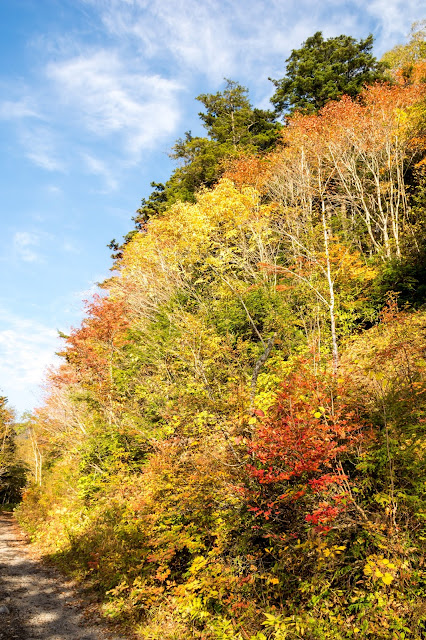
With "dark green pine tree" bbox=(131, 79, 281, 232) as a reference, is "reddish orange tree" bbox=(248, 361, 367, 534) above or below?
below

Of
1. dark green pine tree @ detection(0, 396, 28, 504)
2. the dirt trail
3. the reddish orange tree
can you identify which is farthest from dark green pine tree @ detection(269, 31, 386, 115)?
dark green pine tree @ detection(0, 396, 28, 504)

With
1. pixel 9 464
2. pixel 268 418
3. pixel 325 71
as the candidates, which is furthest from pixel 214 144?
pixel 9 464

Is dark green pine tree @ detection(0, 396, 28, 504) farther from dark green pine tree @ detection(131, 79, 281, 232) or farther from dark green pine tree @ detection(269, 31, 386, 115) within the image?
dark green pine tree @ detection(269, 31, 386, 115)

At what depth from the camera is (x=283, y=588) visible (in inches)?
190

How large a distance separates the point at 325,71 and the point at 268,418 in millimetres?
26443

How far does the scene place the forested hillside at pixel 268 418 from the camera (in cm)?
446

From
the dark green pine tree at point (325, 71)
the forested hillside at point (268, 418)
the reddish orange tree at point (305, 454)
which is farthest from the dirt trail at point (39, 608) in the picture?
the dark green pine tree at point (325, 71)

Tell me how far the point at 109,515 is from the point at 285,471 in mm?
6841

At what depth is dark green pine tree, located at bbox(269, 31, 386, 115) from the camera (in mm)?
22062

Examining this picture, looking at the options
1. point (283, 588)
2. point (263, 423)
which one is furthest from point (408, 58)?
point (283, 588)

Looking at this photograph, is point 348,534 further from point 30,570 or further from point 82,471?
point 82,471

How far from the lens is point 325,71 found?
23328 millimetres

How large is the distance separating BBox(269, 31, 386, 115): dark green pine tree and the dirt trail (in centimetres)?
2449

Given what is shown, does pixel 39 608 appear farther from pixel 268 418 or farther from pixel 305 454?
pixel 305 454
